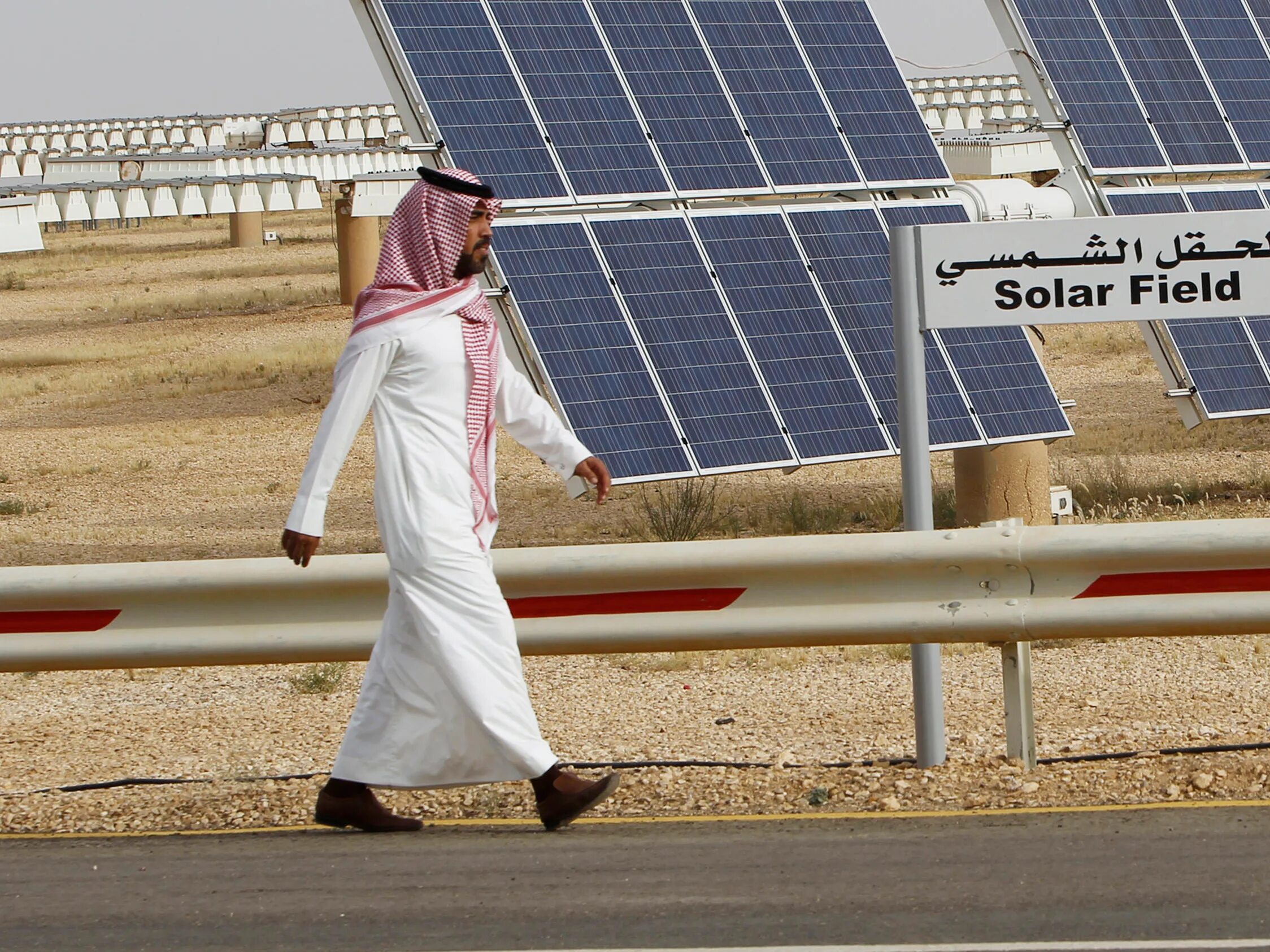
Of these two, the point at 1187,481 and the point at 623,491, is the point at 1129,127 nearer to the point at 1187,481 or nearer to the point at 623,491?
the point at 1187,481

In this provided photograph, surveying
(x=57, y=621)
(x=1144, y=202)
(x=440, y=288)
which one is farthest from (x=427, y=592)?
(x=1144, y=202)

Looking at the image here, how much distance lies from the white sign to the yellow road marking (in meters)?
1.88

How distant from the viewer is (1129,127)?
14.3 meters

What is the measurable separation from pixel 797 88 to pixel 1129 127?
107 inches

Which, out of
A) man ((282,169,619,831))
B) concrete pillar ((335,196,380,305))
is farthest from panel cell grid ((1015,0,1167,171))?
concrete pillar ((335,196,380,305))

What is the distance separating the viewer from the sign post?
7.23m

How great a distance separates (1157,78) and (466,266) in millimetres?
10030

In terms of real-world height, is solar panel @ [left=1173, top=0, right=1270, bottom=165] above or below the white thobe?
above

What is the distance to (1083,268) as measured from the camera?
7.25 m

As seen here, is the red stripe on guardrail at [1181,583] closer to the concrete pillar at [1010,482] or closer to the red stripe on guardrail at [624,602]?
the red stripe on guardrail at [624,602]

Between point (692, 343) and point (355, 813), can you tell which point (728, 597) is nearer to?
point (355, 813)

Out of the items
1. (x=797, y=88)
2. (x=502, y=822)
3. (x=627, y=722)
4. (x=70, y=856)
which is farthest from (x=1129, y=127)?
(x=70, y=856)

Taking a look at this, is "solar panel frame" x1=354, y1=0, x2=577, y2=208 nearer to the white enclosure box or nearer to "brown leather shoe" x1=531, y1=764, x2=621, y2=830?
"brown leather shoe" x1=531, y1=764, x2=621, y2=830

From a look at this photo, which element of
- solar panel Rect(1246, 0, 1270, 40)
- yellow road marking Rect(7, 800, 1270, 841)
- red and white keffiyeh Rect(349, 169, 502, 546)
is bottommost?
yellow road marking Rect(7, 800, 1270, 841)
